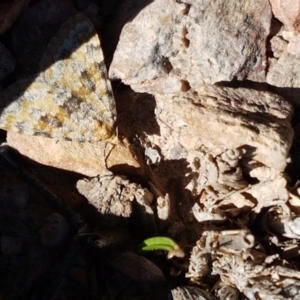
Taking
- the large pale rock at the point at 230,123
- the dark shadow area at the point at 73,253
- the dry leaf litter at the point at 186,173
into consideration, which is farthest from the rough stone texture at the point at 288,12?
the dark shadow area at the point at 73,253

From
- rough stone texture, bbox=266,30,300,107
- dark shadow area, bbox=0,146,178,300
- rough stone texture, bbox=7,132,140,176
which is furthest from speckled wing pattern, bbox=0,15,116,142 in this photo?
rough stone texture, bbox=266,30,300,107

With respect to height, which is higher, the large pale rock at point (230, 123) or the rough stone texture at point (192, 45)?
the rough stone texture at point (192, 45)

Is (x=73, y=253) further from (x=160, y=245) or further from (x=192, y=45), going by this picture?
(x=192, y=45)

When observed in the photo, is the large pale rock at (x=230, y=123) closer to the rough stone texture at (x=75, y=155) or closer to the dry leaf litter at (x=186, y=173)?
the dry leaf litter at (x=186, y=173)

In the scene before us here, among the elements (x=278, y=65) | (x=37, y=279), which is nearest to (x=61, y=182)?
(x=37, y=279)

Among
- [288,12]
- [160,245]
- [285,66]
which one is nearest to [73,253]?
[160,245]

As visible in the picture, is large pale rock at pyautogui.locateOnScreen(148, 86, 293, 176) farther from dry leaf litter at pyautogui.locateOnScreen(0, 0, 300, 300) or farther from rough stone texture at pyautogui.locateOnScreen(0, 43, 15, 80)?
rough stone texture at pyautogui.locateOnScreen(0, 43, 15, 80)
